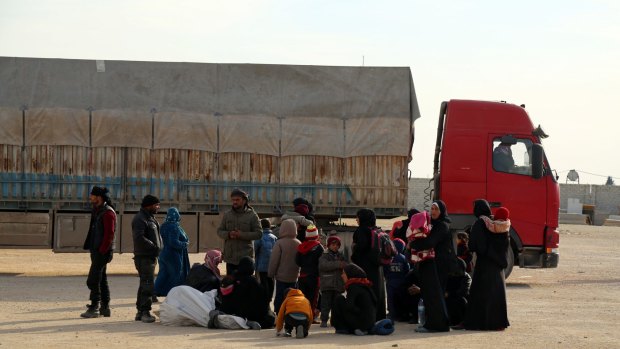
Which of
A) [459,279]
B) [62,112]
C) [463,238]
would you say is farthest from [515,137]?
[62,112]

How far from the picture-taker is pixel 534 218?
21.3 metres

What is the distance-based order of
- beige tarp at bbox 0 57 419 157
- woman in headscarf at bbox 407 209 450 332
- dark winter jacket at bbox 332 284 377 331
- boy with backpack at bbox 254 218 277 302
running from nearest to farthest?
1. dark winter jacket at bbox 332 284 377 331
2. woman in headscarf at bbox 407 209 450 332
3. boy with backpack at bbox 254 218 277 302
4. beige tarp at bbox 0 57 419 157

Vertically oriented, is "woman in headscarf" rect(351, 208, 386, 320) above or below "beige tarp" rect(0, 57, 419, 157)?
below

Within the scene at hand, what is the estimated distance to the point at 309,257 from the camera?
49.9 feet

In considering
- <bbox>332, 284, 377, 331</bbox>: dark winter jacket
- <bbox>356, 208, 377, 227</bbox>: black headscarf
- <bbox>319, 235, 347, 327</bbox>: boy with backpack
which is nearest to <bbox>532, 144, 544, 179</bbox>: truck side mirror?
<bbox>356, 208, 377, 227</bbox>: black headscarf

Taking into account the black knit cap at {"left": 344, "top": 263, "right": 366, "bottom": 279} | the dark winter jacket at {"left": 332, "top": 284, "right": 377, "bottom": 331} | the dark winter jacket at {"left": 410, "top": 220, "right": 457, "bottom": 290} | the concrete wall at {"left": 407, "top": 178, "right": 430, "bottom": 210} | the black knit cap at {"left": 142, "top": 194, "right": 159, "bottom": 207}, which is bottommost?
the dark winter jacket at {"left": 332, "top": 284, "right": 377, "bottom": 331}

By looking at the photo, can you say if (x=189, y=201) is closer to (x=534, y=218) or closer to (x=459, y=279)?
(x=534, y=218)

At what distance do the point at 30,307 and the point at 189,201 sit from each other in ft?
19.4

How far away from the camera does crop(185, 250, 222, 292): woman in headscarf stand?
50.9 feet

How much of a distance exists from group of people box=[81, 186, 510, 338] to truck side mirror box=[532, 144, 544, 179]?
5721mm

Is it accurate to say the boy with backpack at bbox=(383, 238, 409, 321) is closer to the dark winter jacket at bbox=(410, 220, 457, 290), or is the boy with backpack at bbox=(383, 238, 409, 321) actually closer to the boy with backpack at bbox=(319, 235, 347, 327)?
the dark winter jacket at bbox=(410, 220, 457, 290)

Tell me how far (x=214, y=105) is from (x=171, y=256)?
19.5ft

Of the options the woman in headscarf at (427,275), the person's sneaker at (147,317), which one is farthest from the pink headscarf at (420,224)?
the person's sneaker at (147,317)

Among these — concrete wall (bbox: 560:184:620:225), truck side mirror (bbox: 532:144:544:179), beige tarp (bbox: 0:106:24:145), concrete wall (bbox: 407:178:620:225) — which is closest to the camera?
truck side mirror (bbox: 532:144:544:179)
